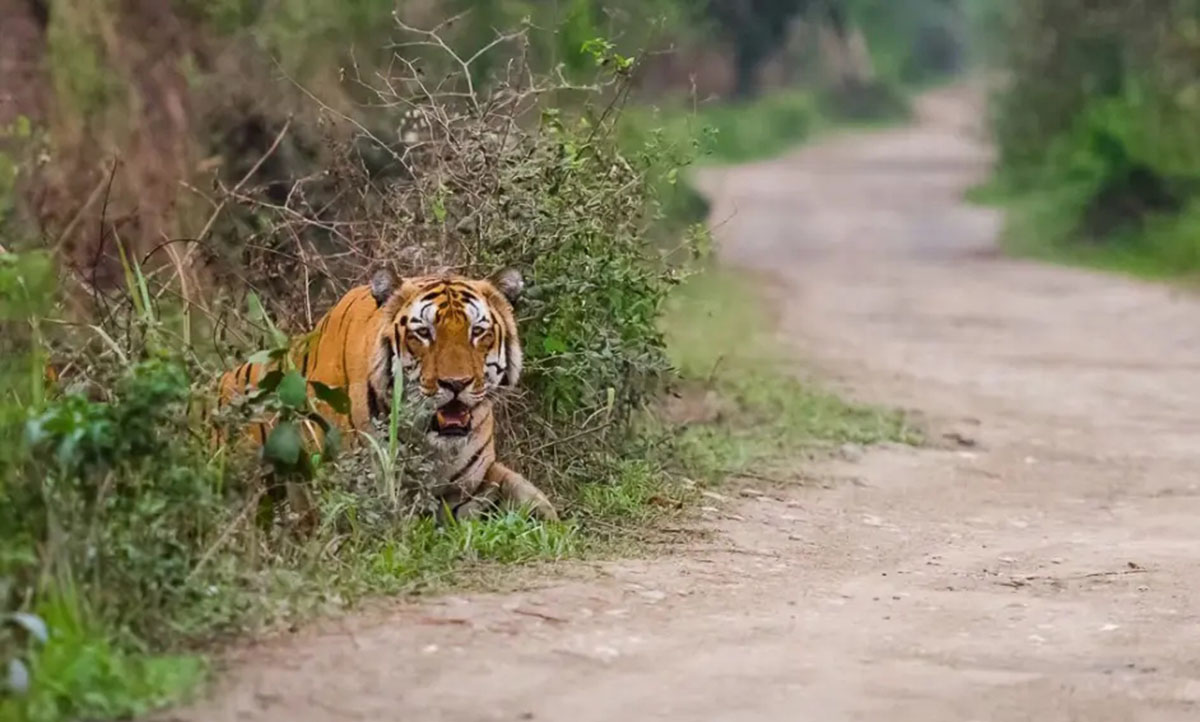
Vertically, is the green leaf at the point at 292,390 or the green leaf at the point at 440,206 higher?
the green leaf at the point at 440,206

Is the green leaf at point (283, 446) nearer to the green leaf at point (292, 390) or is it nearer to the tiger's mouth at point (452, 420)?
the green leaf at point (292, 390)

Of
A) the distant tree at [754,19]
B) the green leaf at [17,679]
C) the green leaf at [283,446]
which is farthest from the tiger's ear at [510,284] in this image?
the distant tree at [754,19]

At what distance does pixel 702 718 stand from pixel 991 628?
1.44 meters

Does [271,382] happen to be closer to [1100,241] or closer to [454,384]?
[454,384]

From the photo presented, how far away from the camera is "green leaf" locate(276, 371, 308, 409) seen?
657 cm

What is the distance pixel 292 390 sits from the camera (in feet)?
21.6

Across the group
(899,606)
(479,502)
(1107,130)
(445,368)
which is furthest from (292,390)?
(1107,130)

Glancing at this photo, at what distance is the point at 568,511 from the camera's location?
310 inches

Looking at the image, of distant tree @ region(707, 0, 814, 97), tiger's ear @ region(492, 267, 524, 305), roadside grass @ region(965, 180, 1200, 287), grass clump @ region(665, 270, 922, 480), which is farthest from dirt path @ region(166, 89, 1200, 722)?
distant tree @ region(707, 0, 814, 97)

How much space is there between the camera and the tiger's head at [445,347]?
23.9 feet

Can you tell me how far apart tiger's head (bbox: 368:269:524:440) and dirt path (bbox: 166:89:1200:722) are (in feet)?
2.67

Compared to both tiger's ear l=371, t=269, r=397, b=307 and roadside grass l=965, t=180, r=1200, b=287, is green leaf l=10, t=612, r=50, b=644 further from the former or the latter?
roadside grass l=965, t=180, r=1200, b=287

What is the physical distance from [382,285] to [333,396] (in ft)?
2.50

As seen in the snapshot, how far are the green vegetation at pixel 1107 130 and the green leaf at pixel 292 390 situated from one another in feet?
47.3
